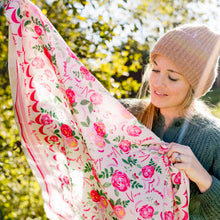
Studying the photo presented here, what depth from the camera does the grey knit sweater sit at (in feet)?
6.10

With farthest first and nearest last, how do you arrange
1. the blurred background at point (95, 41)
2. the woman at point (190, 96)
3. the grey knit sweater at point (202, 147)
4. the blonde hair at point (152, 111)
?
the blurred background at point (95, 41) < the blonde hair at point (152, 111) < the woman at point (190, 96) < the grey knit sweater at point (202, 147)

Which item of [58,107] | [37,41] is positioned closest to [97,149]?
[58,107]

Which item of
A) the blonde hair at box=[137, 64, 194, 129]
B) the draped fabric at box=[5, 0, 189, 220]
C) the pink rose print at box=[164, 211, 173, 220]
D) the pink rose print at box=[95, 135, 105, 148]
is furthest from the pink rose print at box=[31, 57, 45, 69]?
the pink rose print at box=[164, 211, 173, 220]

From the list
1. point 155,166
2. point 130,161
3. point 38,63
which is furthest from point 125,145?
point 38,63

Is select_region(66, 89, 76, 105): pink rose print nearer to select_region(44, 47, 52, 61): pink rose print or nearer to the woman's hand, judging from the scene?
select_region(44, 47, 52, 61): pink rose print

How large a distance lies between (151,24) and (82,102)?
134 cm

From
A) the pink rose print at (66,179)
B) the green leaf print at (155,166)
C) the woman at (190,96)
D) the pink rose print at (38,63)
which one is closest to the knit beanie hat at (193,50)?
the woman at (190,96)

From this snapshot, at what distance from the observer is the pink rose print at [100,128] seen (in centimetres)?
187

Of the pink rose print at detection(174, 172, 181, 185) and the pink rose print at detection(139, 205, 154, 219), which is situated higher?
the pink rose print at detection(174, 172, 181, 185)

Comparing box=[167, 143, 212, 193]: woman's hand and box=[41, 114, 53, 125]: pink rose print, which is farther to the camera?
box=[41, 114, 53, 125]: pink rose print

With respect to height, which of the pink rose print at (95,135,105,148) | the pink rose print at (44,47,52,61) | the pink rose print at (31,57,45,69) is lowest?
the pink rose print at (95,135,105,148)

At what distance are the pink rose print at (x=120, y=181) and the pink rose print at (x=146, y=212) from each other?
13 centimetres

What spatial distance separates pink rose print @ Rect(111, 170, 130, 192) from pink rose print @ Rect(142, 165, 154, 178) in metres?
0.09

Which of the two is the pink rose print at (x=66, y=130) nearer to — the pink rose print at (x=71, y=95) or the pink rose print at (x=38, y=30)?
the pink rose print at (x=71, y=95)
